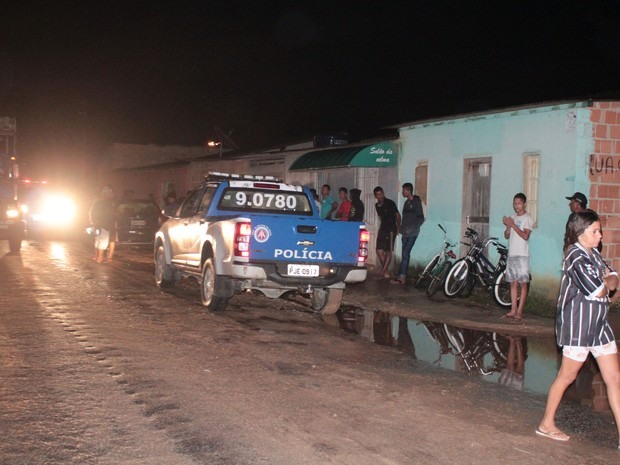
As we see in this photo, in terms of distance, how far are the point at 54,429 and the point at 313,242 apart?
572 cm

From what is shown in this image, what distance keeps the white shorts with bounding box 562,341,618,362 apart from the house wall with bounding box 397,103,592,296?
724cm

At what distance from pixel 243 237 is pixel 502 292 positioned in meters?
4.73

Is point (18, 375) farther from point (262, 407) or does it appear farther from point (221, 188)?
point (221, 188)

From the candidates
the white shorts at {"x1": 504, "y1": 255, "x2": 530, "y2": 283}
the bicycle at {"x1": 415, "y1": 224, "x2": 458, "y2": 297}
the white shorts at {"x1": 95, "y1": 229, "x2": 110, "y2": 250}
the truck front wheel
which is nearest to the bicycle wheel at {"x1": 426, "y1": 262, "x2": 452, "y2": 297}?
the bicycle at {"x1": 415, "y1": 224, "x2": 458, "y2": 297}

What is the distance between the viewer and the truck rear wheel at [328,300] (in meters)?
11.5

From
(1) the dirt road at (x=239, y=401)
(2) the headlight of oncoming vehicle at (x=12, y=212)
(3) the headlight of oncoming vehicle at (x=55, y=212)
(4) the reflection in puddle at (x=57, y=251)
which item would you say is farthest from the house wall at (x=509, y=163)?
(3) the headlight of oncoming vehicle at (x=55, y=212)

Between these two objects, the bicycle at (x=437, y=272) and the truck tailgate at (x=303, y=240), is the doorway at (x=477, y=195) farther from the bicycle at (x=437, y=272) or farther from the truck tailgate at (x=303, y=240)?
the truck tailgate at (x=303, y=240)

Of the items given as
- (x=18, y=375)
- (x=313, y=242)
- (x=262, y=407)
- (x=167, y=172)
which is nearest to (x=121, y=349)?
(x=18, y=375)

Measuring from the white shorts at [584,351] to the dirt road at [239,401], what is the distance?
2.13ft

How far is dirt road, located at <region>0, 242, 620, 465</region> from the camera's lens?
5.15 meters

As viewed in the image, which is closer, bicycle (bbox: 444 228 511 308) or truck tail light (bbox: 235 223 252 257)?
truck tail light (bbox: 235 223 252 257)

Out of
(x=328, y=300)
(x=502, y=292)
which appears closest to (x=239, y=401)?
(x=328, y=300)

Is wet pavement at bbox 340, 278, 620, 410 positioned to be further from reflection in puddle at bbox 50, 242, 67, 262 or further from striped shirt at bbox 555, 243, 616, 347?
reflection in puddle at bbox 50, 242, 67, 262

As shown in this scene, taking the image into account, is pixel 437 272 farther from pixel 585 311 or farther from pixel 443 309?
pixel 585 311
